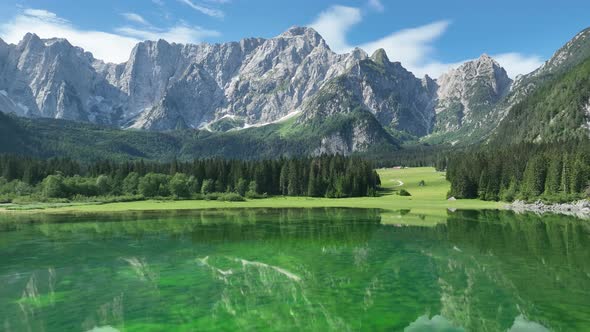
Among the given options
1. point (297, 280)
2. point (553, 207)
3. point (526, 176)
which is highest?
point (526, 176)

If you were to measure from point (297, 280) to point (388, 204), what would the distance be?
9052 cm

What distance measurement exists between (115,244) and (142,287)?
74.7 feet

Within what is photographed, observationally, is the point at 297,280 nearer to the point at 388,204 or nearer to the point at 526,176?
the point at 388,204

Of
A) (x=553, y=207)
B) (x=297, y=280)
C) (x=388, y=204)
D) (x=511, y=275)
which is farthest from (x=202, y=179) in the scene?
(x=511, y=275)

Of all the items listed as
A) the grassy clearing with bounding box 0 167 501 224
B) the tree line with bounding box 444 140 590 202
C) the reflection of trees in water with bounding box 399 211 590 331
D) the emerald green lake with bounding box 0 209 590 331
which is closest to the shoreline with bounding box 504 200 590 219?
the tree line with bounding box 444 140 590 202

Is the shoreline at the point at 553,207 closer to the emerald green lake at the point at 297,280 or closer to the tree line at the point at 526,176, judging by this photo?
the tree line at the point at 526,176

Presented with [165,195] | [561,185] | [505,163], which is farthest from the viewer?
[165,195]

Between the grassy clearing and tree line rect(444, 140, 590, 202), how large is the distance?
316 inches

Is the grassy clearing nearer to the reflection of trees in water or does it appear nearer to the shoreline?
the shoreline

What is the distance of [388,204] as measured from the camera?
119m

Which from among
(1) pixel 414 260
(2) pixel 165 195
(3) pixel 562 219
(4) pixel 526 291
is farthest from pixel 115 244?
(2) pixel 165 195

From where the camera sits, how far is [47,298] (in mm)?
27453

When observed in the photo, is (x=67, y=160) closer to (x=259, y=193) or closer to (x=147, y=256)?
(x=259, y=193)

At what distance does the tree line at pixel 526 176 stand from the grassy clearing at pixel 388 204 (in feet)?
26.4
